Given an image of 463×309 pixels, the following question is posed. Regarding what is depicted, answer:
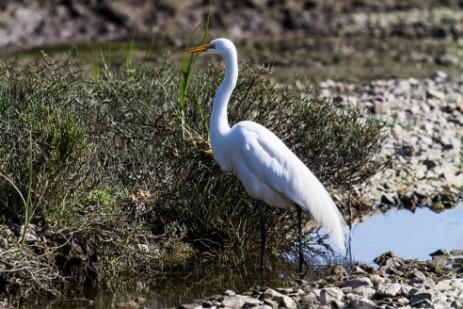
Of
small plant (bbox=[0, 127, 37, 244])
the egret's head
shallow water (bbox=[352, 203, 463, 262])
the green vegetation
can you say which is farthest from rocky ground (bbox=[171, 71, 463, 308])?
the egret's head

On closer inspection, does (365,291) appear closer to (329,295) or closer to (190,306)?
(329,295)

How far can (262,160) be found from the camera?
274 inches

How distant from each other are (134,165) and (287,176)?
1.29 metres

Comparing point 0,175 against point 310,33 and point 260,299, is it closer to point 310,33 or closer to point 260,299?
point 260,299

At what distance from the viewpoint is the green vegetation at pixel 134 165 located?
20.7 feet

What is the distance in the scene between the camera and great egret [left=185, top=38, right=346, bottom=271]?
22.7ft

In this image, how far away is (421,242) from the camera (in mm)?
8492

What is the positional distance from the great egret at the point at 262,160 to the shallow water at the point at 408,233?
3.43 feet

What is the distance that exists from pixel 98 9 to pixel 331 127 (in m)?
15.2

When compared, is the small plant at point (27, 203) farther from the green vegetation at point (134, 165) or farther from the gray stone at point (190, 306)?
the gray stone at point (190, 306)

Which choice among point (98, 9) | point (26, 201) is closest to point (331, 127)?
point (26, 201)

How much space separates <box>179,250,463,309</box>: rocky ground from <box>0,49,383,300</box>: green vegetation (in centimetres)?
90

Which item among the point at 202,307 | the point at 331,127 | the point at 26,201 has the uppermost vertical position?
the point at 331,127

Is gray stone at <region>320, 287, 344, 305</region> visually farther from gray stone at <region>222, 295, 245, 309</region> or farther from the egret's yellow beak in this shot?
the egret's yellow beak
